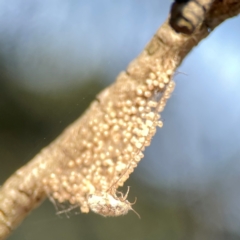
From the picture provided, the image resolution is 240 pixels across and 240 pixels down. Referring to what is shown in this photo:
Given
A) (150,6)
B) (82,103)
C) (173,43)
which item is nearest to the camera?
(173,43)

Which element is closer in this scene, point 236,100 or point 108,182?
point 108,182

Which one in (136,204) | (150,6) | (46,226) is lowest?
(46,226)

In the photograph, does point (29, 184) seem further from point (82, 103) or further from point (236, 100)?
point (236, 100)

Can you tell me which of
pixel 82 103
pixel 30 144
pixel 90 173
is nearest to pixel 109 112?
pixel 90 173

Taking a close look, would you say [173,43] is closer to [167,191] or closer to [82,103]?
[82,103]

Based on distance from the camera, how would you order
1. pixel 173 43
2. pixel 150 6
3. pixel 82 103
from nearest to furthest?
pixel 173 43 < pixel 82 103 < pixel 150 6

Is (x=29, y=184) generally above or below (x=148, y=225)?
above

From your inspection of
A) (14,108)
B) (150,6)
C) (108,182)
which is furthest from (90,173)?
(150,6)
